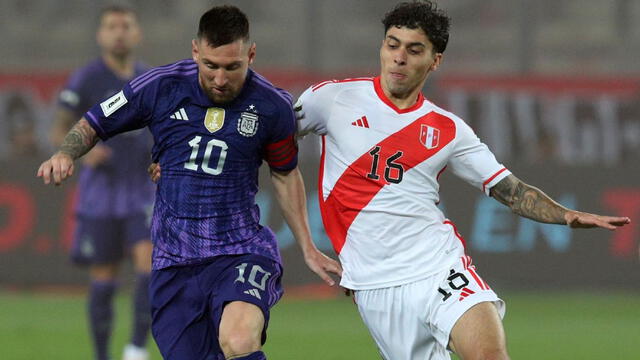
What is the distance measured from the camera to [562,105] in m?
14.8

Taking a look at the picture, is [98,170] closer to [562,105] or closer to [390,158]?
[390,158]

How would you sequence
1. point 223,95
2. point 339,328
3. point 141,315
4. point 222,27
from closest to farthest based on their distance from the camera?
1. point 222,27
2. point 223,95
3. point 141,315
4. point 339,328

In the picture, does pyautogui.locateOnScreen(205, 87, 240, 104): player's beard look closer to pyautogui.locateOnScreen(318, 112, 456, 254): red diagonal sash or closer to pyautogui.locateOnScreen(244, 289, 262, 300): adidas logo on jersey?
pyautogui.locateOnScreen(318, 112, 456, 254): red diagonal sash

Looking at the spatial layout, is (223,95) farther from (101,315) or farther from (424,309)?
(101,315)

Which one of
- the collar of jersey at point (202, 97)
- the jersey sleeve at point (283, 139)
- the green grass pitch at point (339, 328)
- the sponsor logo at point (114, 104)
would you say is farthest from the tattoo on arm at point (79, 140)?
the green grass pitch at point (339, 328)

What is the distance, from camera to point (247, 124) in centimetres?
598

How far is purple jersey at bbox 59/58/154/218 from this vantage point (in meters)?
9.19

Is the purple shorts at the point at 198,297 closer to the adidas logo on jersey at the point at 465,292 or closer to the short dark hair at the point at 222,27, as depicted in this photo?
the adidas logo on jersey at the point at 465,292

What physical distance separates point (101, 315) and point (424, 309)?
12.0 ft

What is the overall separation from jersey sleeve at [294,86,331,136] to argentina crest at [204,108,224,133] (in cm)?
44

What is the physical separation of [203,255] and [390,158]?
3.20ft

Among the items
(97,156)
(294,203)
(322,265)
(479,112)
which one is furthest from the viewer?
(479,112)

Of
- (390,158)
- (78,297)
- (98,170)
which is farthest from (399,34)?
(78,297)

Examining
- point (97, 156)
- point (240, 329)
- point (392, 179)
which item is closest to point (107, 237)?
point (97, 156)
